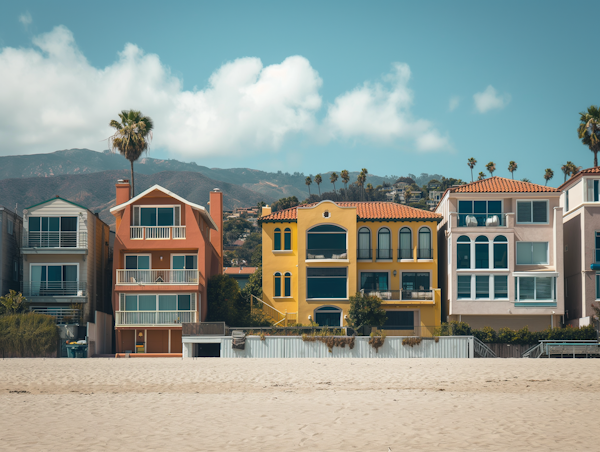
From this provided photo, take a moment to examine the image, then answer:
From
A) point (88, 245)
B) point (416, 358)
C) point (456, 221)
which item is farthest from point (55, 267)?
point (456, 221)

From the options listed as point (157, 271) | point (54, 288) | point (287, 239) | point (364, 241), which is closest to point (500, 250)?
point (364, 241)

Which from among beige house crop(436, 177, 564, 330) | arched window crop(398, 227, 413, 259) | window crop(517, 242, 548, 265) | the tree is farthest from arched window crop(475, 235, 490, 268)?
the tree

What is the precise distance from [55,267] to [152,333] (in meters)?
7.58

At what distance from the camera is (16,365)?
31.2 meters

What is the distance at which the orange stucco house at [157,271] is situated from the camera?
40.9 metres

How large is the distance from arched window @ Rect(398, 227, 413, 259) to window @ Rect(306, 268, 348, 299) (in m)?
4.33

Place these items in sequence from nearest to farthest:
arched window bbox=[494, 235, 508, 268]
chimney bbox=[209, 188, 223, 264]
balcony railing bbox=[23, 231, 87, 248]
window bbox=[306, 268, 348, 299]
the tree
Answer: balcony railing bbox=[23, 231, 87, 248]
the tree
arched window bbox=[494, 235, 508, 268]
window bbox=[306, 268, 348, 299]
chimney bbox=[209, 188, 223, 264]

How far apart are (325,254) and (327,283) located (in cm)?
204

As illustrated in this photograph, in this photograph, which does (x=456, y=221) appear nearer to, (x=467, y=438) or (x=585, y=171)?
(x=585, y=171)

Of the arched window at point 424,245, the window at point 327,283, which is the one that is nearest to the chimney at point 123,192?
the window at point 327,283

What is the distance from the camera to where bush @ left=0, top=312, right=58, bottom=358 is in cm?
3641

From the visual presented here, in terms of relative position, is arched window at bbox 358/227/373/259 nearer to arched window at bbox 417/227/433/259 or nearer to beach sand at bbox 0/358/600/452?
arched window at bbox 417/227/433/259

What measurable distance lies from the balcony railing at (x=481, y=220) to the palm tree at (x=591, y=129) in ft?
51.6

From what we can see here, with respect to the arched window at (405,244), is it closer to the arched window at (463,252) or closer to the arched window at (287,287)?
the arched window at (463,252)
